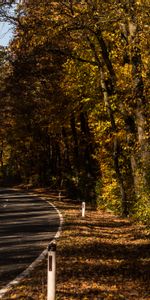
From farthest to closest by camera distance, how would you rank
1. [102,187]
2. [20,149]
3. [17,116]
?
[20,149]
[17,116]
[102,187]

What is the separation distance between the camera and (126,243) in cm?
1580

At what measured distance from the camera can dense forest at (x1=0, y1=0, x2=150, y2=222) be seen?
17656 millimetres

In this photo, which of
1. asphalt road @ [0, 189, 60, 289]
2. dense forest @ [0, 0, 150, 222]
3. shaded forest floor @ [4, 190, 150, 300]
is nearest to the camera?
shaded forest floor @ [4, 190, 150, 300]

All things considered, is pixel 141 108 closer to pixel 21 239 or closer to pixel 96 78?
pixel 21 239

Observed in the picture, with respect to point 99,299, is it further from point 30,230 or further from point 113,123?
point 113,123

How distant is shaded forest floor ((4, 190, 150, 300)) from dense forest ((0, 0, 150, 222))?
84.7 inches

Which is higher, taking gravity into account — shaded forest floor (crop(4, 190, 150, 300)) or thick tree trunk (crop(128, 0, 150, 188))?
thick tree trunk (crop(128, 0, 150, 188))

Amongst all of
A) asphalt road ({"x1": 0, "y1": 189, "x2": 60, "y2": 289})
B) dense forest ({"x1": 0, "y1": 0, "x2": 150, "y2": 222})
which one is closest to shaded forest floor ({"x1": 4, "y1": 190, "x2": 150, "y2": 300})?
asphalt road ({"x1": 0, "y1": 189, "x2": 60, "y2": 289})

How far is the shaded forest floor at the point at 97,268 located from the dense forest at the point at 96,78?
215cm

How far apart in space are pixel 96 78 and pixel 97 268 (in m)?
17.9

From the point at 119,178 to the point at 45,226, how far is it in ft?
22.1

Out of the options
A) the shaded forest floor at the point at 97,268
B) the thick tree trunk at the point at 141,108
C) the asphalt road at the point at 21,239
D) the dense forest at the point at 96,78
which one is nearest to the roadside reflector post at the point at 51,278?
the shaded forest floor at the point at 97,268

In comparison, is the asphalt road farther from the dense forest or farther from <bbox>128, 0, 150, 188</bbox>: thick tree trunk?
<bbox>128, 0, 150, 188</bbox>: thick tree trunk

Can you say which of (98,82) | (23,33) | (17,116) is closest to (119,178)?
(98,82)
